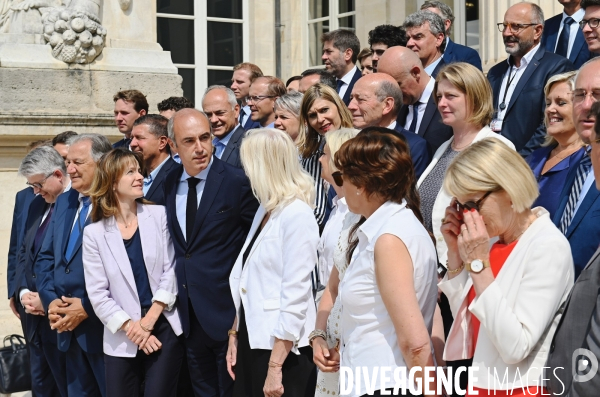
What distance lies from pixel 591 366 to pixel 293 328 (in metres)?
1.78

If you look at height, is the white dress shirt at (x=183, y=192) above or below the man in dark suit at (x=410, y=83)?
below

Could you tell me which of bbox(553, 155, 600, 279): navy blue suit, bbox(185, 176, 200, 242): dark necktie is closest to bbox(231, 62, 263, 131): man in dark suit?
bbox(185, 176, 200, 242): dark necktie

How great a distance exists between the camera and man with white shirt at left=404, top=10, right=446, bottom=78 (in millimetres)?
6379

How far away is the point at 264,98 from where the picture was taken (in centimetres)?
726

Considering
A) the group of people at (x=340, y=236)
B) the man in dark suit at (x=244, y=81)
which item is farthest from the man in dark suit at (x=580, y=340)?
the man in dark suit at (x=244, y=81)

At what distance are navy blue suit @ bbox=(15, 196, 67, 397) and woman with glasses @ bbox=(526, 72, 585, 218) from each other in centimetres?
348

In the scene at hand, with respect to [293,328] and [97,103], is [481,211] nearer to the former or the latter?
[293,328]

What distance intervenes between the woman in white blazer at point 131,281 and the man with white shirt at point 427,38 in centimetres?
221

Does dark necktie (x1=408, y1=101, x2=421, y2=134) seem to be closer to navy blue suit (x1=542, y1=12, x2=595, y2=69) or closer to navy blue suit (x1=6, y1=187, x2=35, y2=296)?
navy blue suit (x1=542, y1=12, x2=595, y2=69)

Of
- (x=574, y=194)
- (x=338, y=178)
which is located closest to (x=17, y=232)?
(x=338, y=178)

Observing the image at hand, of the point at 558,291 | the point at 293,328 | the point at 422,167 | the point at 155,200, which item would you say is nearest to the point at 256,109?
the point at 155,200

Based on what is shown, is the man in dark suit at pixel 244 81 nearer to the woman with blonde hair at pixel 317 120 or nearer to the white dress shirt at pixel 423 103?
the woman with blonde hair at pixel 317 120

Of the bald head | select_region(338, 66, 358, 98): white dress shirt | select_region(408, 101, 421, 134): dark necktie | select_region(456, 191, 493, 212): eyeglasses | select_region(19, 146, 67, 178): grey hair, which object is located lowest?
select_region(456, 191, 493, 212): eyeglasses

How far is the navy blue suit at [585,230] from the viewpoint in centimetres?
362
